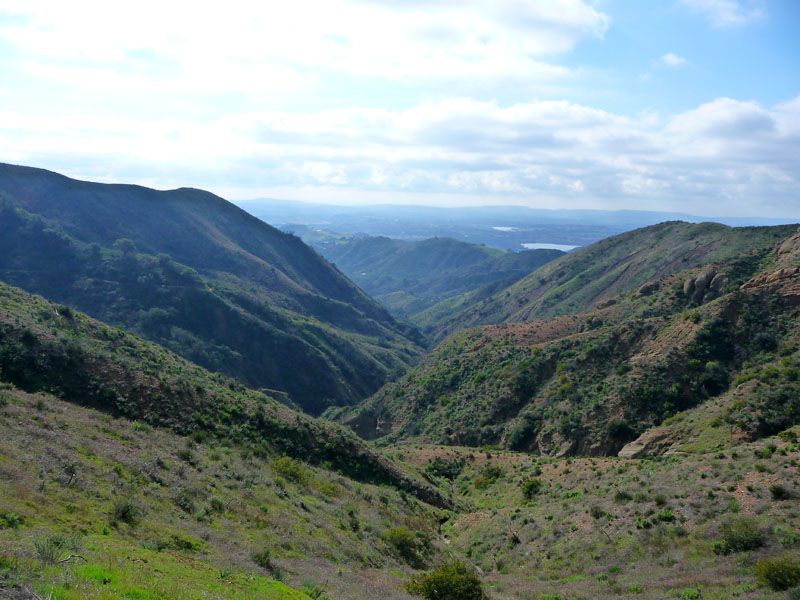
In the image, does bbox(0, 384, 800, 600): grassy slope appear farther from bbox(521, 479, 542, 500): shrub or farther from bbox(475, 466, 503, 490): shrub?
bbox(475, 466, 503, 490): shrub

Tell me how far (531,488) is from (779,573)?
17341mm

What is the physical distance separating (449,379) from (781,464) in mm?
43238

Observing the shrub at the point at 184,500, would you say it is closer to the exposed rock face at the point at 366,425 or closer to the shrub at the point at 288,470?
the shrub at the point at 288,470

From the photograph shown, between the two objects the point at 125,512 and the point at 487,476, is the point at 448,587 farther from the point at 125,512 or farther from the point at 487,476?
the point at 487,476

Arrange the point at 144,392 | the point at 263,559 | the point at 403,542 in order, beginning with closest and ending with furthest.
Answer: the point at 263,559
the point at 403,542
the point at 144,392

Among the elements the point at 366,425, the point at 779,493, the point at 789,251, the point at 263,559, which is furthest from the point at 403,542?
the point at 789,251

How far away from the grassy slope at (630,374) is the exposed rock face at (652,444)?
3.03 metres

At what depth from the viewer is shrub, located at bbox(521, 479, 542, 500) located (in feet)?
94.6

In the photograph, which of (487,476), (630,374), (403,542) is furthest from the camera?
(630,374)

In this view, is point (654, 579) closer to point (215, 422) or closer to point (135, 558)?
point (135, 558)

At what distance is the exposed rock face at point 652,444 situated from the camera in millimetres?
30781

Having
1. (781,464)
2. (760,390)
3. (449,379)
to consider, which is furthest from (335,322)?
(781,464)

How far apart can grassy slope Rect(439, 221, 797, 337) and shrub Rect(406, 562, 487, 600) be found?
263 ft

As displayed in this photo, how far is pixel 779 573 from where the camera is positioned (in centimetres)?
1253
